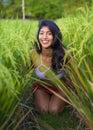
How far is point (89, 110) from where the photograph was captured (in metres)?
2.38

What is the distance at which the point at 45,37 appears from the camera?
10.3 ft

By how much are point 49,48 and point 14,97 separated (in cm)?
107

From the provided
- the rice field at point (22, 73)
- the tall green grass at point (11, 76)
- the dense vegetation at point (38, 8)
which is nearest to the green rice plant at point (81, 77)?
the rice field at point (22, 73)

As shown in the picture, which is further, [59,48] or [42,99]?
[42,99]

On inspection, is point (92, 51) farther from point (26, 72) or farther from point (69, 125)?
point (69, 125)

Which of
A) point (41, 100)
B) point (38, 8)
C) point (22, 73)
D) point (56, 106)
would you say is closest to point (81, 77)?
point (22, 73)

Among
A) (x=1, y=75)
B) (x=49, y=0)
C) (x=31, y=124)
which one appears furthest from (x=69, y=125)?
(x=49, y=0)

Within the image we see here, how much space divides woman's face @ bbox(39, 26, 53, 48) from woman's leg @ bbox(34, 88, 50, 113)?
17.2 inches

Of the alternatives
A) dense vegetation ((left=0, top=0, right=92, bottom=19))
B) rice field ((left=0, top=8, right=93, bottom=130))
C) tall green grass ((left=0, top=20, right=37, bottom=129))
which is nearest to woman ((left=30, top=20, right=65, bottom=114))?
rice field ((left=0, top=8, right=93, bottom=130))

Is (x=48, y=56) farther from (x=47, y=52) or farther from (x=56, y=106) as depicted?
(x=56, y=106)

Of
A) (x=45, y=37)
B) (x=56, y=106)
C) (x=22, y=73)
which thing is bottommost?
(x=56, y=106)

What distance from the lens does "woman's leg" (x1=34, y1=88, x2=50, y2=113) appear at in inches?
129

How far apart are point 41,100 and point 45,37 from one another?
1.88 ft

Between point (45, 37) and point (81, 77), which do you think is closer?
point (81, 77)
